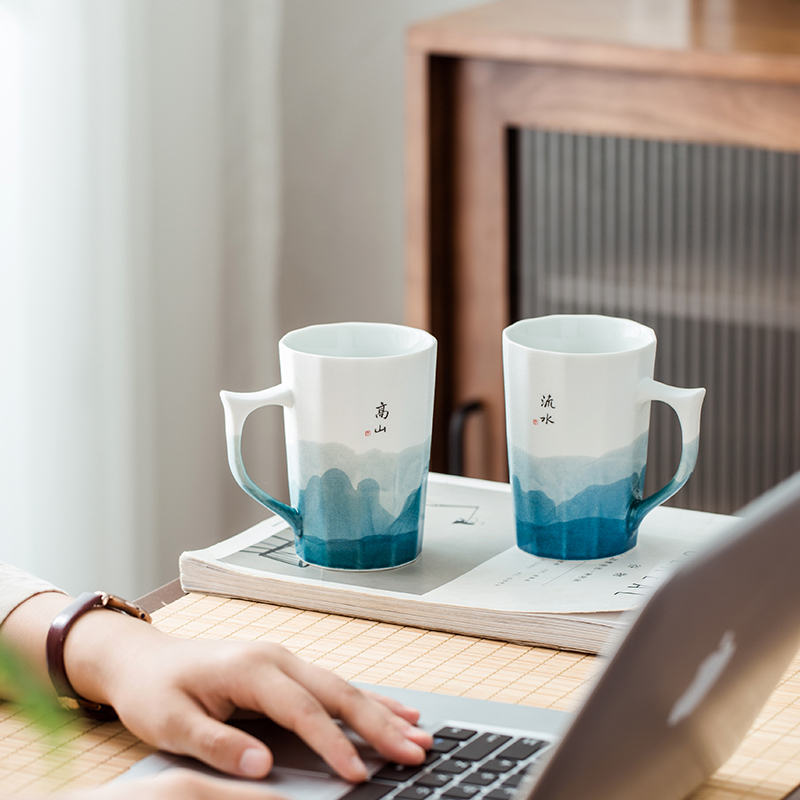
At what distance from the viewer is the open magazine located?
68cm

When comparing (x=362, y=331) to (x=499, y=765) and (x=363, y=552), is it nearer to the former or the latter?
(x=363, y=552)

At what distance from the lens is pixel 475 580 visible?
0.73 metres

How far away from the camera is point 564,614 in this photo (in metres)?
0.68

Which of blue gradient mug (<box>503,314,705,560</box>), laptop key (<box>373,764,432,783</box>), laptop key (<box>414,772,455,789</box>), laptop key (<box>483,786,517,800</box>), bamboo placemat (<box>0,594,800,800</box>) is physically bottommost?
bamboo placemat (<box>0,594,800,800</box>)

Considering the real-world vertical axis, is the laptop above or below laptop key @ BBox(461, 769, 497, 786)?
above

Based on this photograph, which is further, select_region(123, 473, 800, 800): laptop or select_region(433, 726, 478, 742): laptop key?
select_region(433, 726, 478, 742): laptop key

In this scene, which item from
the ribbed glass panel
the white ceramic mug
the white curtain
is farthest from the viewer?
the ribbed glass panel

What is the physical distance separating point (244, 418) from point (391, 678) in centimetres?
18

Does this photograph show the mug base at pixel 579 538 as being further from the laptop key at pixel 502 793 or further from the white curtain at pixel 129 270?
the white curtain at pixel 129 270

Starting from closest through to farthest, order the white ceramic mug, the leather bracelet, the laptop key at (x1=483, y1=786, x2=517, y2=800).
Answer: the laptop key at (x1=483, y1=786, x2=517, y2=800)
the leather bracelet
the white ceramic mug

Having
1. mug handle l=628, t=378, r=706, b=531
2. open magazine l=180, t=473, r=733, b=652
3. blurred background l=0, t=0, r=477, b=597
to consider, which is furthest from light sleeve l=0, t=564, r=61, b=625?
blurred background l=0, t=0, r=477, b=597

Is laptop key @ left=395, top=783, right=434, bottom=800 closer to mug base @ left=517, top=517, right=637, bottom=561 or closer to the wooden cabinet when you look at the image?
mug base @ left=517, top=517, right=637, bottom=561

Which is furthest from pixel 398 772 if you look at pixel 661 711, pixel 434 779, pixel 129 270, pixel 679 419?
pixel 129 270

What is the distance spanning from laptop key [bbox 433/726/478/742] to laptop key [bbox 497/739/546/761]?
22 millimetres
